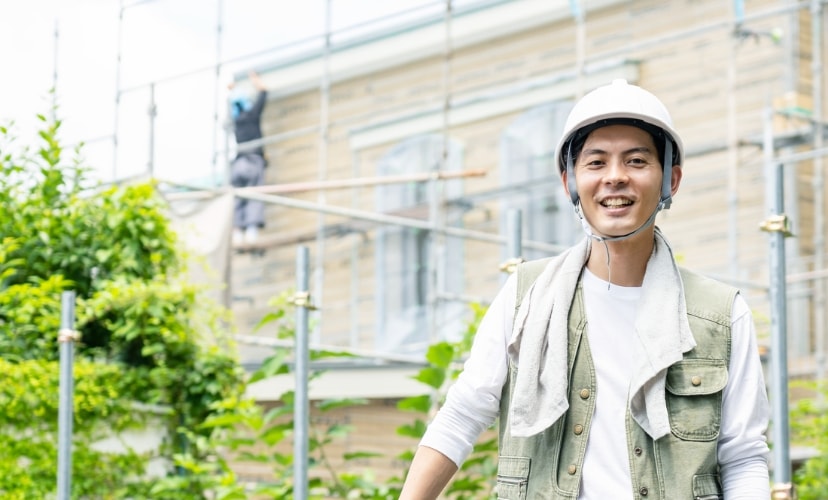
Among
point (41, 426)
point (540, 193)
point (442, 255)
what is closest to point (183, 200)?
point (41, 426)

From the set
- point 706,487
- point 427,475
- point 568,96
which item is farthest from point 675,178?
point 568,96

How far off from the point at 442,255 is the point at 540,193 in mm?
1110

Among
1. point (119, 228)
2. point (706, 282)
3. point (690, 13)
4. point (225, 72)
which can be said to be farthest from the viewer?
point (225, 72)

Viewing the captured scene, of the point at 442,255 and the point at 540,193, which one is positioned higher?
the point at 540,193

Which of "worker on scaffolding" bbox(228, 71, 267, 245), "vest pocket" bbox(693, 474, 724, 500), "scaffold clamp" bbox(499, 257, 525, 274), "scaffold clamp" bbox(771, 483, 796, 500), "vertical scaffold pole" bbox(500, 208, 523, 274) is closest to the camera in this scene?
"vest pocket" bbox(693, 474, 724, 500)

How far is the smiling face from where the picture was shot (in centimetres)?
192

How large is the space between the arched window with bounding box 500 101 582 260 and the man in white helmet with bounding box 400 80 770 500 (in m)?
6.53

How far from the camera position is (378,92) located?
1016 centimetres

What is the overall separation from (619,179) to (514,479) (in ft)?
1.47

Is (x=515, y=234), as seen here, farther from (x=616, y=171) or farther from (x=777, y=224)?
(x=616, y=171)

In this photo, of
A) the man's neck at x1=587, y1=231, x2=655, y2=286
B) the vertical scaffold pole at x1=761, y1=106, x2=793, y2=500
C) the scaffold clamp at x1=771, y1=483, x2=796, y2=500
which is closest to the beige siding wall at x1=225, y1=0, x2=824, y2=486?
the vertical scaffold pole at x1=761, y1=106, x2=793, y2=500

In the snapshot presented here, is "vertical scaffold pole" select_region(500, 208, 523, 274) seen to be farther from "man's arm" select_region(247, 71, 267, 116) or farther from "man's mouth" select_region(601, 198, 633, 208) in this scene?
"man's arm" select_region(247, 71, 267, 116)

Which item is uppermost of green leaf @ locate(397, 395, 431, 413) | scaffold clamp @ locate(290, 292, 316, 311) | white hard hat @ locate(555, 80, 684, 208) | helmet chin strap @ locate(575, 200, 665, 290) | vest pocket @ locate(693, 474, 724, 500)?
scaffold clamp @ locate(290, 292, 316, 311)

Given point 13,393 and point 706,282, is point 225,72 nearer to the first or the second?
point 13,393
